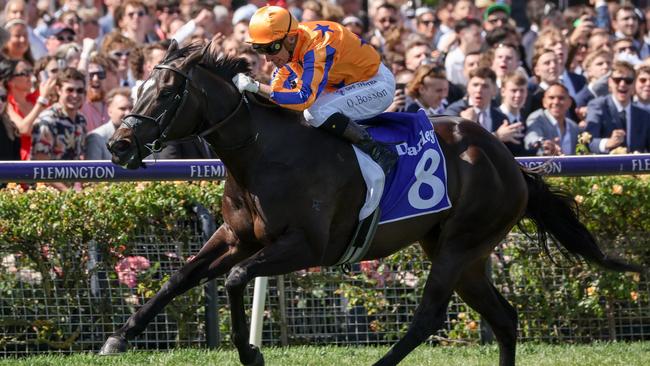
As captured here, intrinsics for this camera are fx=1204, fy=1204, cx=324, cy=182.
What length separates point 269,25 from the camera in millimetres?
5992

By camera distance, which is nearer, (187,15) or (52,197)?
(52,197)

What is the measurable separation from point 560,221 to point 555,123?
117 inches

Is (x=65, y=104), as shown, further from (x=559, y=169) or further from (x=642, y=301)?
(x=642, y=301)

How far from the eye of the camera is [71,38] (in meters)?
11.5

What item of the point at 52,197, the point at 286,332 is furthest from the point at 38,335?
the point at 286,332

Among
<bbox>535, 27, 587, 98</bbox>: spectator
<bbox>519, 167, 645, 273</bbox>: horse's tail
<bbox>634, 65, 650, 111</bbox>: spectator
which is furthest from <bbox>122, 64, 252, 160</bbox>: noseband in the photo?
<bbox>535, 27, 587, 98</bbox>: spectator

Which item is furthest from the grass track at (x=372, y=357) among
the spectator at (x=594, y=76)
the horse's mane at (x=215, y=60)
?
the spectator at (x=594, y=76)

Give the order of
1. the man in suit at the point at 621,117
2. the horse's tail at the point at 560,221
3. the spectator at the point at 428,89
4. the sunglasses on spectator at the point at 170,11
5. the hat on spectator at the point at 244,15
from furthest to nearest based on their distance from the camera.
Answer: the sunglasses on spectator at the point at 170,11
the hat on spectator at the point at 244,15
the man in suit at the point at 621,117
the spectator at the point at 428,89
the horse's tail at the point at 560,221

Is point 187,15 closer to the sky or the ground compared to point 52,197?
closer to the sky

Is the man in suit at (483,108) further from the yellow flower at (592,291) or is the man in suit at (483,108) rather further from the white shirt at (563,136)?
the yellow flower at (592,291)

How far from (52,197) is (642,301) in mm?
3870

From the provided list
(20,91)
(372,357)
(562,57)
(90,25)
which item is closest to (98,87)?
(20,91)

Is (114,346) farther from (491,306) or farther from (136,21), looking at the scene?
(136,21)

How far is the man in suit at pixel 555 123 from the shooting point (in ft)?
32.1
